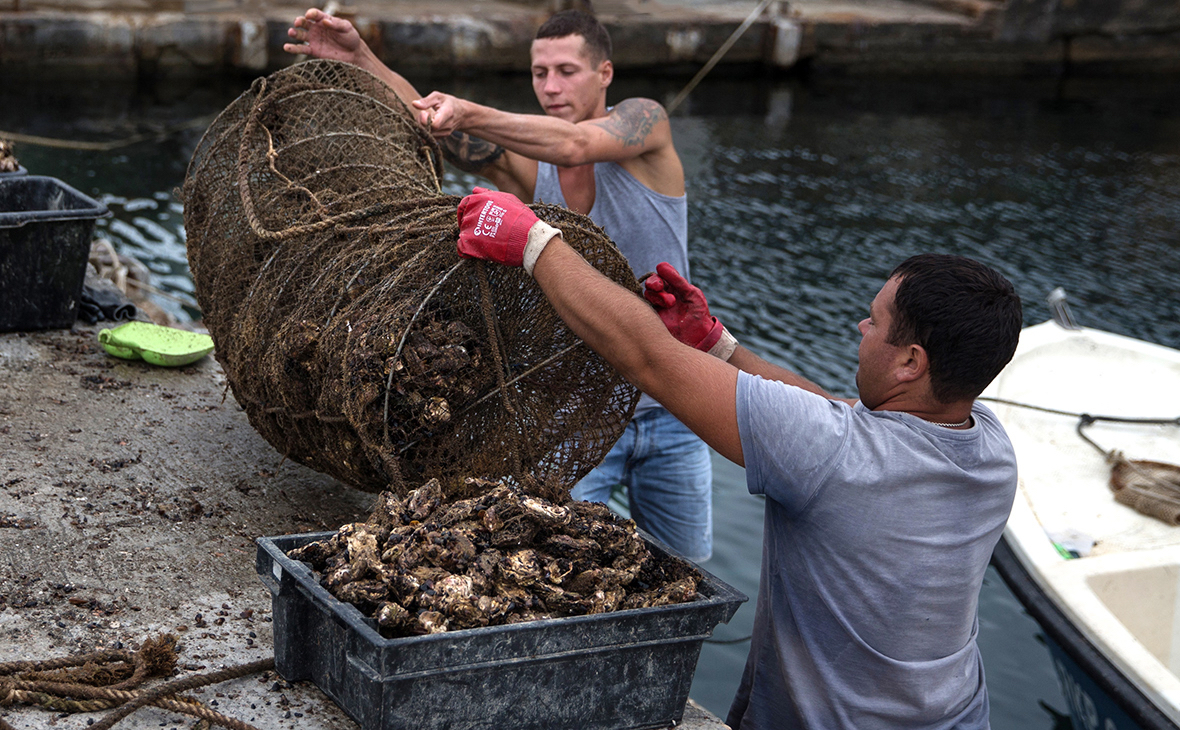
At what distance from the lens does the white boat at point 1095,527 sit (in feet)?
15.1

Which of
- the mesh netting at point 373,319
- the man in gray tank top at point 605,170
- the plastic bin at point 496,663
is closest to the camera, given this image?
the plastic bin at point 496,663

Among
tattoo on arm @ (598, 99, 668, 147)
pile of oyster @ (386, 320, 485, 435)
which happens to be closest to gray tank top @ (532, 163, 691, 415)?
tattoo on arm @ (598, 99, 668, 147)

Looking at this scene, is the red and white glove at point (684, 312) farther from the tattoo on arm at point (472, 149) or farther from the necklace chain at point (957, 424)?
the tattoo on arm at point (472, 149)

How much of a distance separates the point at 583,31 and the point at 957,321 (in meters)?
2.60

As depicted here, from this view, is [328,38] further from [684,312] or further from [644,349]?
[644,349]

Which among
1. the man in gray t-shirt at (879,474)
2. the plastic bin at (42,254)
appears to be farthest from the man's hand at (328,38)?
the man in gray t-shirt at (879,474)

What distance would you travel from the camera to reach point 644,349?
2672 mm

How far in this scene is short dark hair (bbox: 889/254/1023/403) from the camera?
253 centimetres

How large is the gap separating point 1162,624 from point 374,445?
3.98 m

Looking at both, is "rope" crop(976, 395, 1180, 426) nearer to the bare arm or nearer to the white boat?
the white boat

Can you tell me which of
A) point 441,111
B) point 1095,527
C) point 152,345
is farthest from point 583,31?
point 1095,527

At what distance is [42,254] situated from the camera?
16.8ft

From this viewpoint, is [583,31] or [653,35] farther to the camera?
[653,35]

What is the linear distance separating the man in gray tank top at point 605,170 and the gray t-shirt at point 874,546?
1604 millimetres
